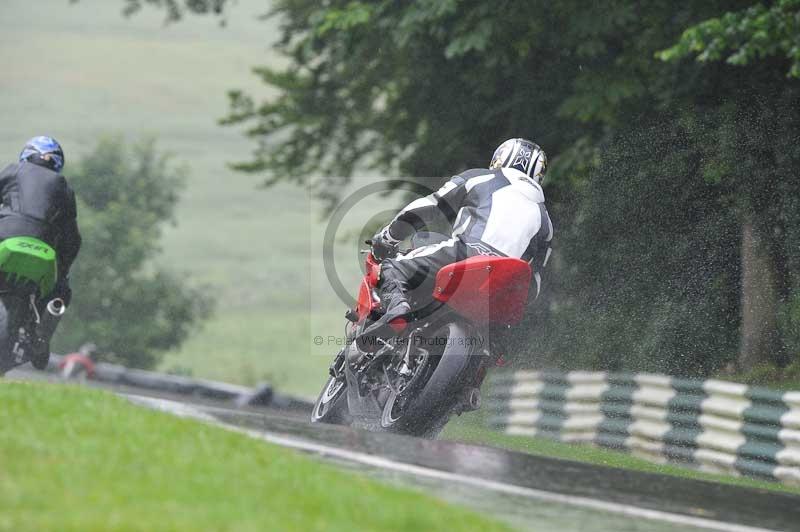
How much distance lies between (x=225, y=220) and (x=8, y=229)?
9244 centimetres

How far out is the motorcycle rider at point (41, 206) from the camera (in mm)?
11242

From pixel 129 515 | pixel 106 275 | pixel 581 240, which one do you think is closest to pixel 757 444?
pixel 581 240

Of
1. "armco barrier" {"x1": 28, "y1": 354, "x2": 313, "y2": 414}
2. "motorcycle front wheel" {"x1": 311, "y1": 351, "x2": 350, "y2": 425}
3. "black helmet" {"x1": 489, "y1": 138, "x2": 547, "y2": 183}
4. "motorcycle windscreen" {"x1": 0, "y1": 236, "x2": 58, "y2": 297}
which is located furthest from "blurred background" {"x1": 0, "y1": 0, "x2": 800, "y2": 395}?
"motorcycle windscreen" {"x1": 0, "y1": 236, "x2": 58, "y2": 297}

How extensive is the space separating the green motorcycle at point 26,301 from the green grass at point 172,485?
425cm

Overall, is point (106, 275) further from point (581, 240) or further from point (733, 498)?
point (733, 498)

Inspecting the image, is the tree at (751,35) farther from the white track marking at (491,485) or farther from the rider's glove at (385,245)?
the white track marking at (491,485)

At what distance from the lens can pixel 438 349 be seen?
9047 millimetres

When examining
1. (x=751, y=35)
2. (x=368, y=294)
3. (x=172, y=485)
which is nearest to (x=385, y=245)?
(x=368, y=294)

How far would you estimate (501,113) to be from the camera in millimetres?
21234

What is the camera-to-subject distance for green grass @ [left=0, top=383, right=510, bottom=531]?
15.8ft

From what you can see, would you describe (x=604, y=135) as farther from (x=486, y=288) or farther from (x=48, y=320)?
(x=486, y=288)

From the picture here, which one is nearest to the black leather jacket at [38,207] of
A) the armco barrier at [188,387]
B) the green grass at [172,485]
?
the green grass at [172,485]

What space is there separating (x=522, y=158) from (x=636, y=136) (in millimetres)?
7958

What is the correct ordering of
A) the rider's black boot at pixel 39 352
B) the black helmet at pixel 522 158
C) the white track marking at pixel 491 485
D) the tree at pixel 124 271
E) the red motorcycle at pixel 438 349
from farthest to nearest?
1. the tree at pixel 124 271
2. the rider's black boot at pixel 39 352
3. the black helmet at pixel 522 158
4. the red motorcycle at pixel 438 349
5. the white track marking at pixel 491 485
